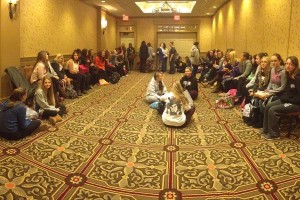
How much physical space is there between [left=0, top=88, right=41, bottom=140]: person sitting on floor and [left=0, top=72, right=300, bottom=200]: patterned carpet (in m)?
0.12

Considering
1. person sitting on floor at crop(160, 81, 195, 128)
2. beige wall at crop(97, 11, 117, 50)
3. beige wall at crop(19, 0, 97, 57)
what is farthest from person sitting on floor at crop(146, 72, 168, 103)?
beige wall at crop(97, 11, 117, 50)

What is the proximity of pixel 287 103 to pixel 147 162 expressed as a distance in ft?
7.79

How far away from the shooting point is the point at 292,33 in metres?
5.77

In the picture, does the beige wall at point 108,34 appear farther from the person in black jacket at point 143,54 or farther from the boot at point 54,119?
the boot at point 54,119

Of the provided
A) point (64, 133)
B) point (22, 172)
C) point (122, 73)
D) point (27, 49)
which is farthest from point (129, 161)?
point (122, 73)

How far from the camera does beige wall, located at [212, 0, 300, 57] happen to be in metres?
5.81

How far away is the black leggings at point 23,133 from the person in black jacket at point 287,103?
3.56 metres

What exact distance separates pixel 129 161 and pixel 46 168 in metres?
0.99

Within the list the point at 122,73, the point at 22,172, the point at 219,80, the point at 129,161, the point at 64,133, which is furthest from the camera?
the point at 122,73

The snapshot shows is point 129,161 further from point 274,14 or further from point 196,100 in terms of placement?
point 274,14

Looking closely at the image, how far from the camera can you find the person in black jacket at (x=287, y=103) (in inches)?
173

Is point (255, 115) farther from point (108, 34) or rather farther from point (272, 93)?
point (108, 34)

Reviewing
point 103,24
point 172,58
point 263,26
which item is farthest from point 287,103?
point 103,24

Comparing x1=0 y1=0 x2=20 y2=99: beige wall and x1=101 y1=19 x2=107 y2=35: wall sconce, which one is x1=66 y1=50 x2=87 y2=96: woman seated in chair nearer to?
x1=0 y1=0 x2=20 y2=99: beige wall
